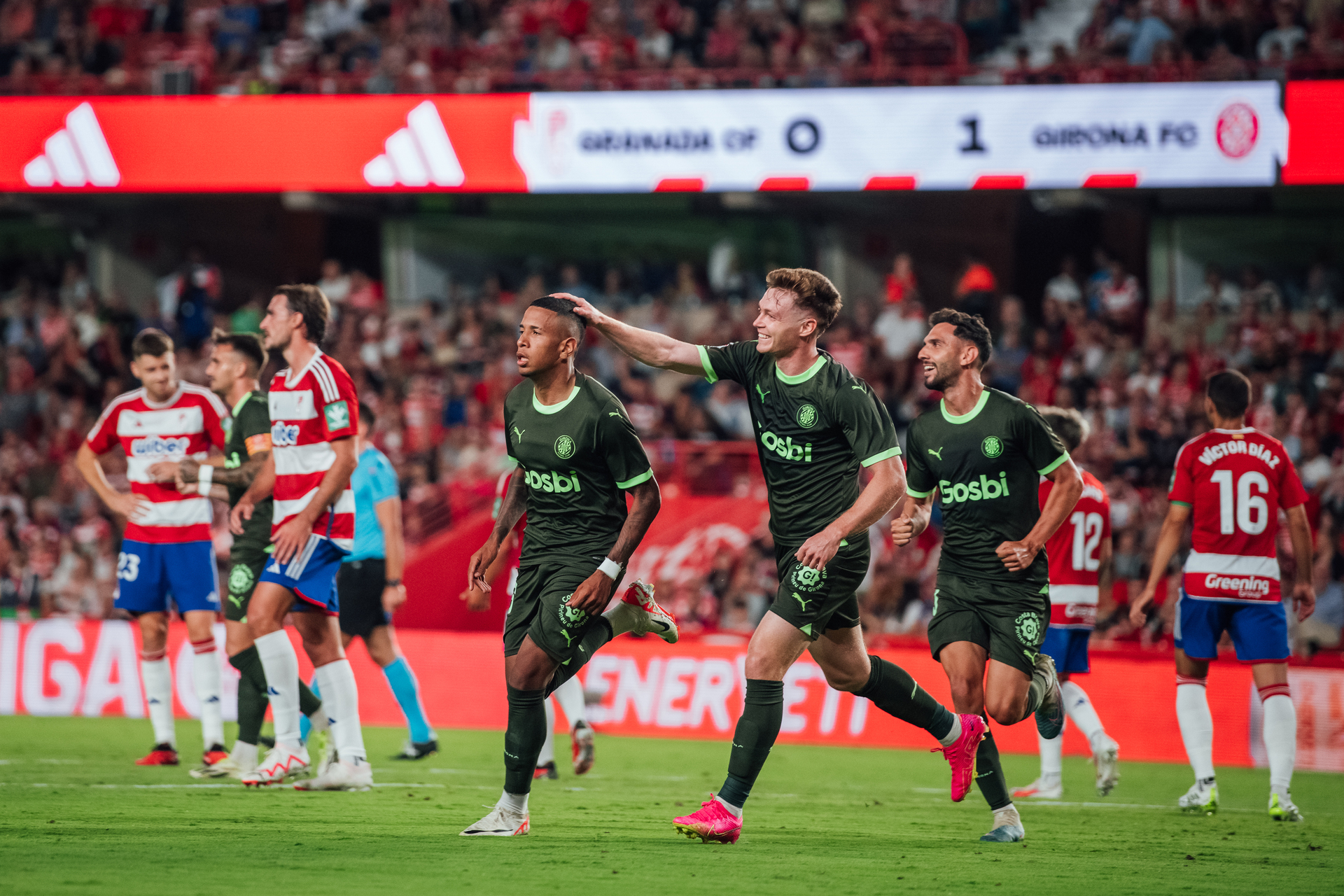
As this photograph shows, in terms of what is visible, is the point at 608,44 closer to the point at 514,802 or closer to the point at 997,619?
the point at 997,619

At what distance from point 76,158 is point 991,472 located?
1696 cm

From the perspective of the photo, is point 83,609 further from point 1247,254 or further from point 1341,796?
point 1247,254

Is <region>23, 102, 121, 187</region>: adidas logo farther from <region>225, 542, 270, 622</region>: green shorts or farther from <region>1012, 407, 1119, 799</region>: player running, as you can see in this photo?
<region>1012, 407, 1119, 799</region>: player running

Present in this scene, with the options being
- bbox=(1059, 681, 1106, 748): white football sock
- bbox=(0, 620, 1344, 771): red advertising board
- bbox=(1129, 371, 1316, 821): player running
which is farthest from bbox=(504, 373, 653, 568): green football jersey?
bbox=(0, 620, 1344, 771): red advertising board

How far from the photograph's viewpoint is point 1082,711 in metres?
9.30

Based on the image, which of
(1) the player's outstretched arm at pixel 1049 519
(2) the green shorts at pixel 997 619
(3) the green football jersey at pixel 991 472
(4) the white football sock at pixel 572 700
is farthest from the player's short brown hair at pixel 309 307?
(1) the player's outstretched arm at pixel 1049 519

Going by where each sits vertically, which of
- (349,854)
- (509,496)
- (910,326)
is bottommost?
(349,854)

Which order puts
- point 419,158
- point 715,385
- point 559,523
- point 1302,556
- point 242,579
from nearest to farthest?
1. point 559,523
2. point 1302,556
3. point 242,579
4. point 715,385
5. point 419,158

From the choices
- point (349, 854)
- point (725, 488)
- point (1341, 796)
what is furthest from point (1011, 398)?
point (725, 488)

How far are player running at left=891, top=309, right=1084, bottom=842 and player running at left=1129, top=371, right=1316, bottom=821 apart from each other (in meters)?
1.68

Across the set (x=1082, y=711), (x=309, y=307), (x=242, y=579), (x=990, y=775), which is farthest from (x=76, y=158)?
(x=990, y=775)

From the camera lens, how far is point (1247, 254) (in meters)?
20.4

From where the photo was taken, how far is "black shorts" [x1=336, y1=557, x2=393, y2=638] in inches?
404

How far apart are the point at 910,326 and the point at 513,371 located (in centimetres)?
523
